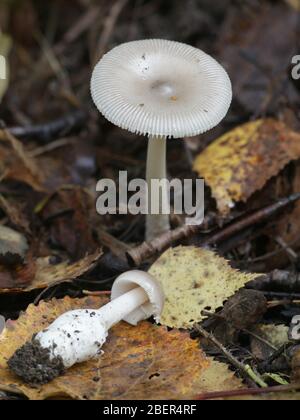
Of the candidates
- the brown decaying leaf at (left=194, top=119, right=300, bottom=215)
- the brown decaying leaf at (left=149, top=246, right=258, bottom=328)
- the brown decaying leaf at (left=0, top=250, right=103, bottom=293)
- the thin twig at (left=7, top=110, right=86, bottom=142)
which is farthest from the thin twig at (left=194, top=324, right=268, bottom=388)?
the thin twig at (left=7, top=110, right=86, bottom=142)

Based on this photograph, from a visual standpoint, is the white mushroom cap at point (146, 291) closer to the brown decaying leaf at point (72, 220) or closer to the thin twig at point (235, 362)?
the thin twig at point (235, 362)

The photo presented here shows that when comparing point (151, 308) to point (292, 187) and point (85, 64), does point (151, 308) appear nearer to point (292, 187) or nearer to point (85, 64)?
point (292, 187)

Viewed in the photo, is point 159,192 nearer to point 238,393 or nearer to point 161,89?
point 161,89

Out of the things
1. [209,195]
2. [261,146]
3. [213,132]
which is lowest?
[209,195]

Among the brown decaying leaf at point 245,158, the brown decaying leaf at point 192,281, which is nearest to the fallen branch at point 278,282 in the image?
the brown decaying leaf at point 192,281

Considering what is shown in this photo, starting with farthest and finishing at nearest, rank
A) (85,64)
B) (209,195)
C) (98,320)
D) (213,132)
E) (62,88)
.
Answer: (85,64), (62,88), (213,132), (209,195), (98,320)

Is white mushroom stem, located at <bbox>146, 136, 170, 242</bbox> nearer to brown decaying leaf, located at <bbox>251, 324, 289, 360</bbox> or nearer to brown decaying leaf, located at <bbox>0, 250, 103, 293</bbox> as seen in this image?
brown decaying leaf, located at <bbox>0, 250, 103, 293</bbox>
